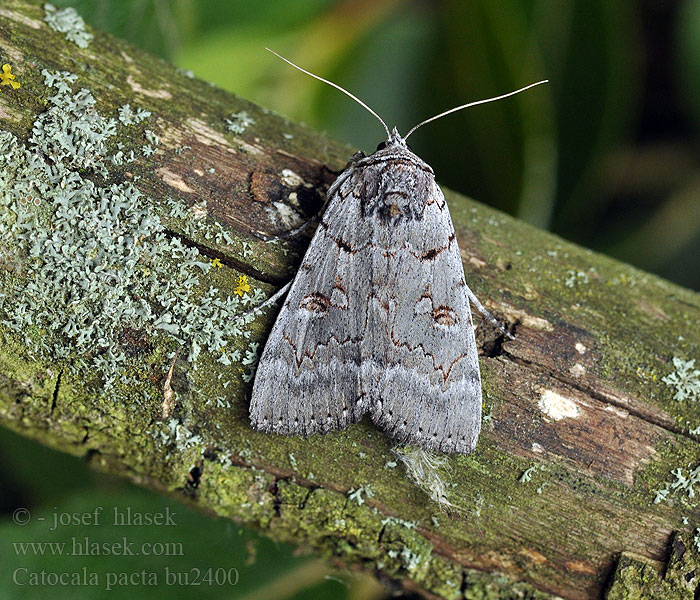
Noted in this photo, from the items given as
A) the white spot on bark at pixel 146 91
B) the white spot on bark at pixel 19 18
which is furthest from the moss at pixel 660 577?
the white spot on bark at pixel 19 18

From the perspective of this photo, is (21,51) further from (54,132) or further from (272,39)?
(272,39)

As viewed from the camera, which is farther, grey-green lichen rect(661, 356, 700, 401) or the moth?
grey-green lichen rect(661, 356, 700, 401)

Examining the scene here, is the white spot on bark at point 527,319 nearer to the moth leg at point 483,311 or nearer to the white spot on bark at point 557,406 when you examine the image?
the moth leg at point 483,311

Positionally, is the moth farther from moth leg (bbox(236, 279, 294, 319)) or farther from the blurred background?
the blurred background

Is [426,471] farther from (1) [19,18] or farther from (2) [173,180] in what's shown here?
(1) [19,18]

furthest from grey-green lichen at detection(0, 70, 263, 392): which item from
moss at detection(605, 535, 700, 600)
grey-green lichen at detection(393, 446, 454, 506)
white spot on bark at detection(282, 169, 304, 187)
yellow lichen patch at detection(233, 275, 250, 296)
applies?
moss at detection(605, 535, 700, 600)

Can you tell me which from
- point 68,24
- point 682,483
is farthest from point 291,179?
point 682,483
